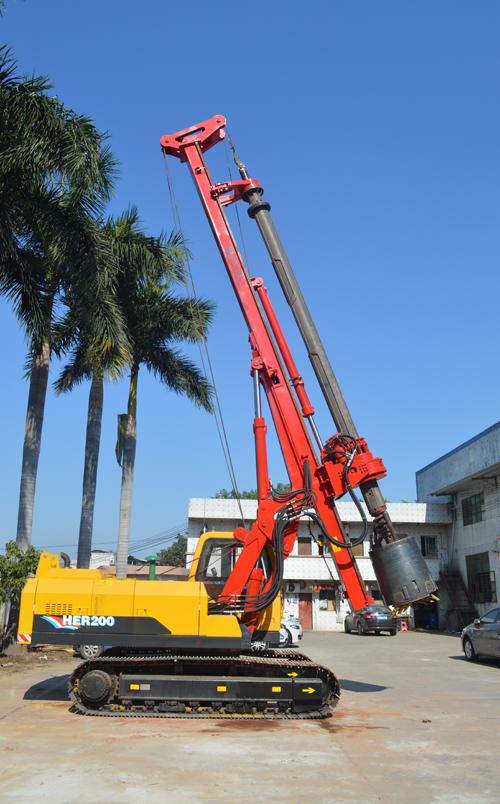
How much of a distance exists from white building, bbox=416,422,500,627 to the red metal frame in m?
20.2

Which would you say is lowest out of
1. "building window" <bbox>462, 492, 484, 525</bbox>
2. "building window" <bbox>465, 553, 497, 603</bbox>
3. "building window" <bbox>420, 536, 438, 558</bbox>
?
"building window" <bbox>465, 553, 497, 603</bbox>

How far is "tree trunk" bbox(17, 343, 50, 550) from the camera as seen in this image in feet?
53.2

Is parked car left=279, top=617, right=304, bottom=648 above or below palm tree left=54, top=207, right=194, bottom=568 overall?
below

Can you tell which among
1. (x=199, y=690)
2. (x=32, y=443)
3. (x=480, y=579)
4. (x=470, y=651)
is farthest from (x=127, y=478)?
(x=480, y=579)

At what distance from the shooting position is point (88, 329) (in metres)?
17.3

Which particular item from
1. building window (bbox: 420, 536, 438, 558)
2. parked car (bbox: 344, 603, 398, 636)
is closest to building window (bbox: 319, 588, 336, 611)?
parked car (bbox: 344, 603, 398, 636)

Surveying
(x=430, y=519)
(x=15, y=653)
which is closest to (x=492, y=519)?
(x=430, y=519)

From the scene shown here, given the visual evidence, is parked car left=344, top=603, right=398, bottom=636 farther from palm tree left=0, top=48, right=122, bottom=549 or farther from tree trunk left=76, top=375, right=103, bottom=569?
palm tree left=0, top=48, right=122, bottom=549

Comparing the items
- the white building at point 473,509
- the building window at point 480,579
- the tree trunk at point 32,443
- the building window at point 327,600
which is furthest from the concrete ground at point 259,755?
the building window at point 327,600

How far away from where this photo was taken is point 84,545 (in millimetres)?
18906

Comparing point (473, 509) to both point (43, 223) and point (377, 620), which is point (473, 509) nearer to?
point (377, 620)

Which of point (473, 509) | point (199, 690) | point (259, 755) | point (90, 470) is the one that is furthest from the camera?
point (473, 509)

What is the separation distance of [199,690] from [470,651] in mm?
11939

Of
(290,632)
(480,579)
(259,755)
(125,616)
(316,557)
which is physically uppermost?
(316,557)
